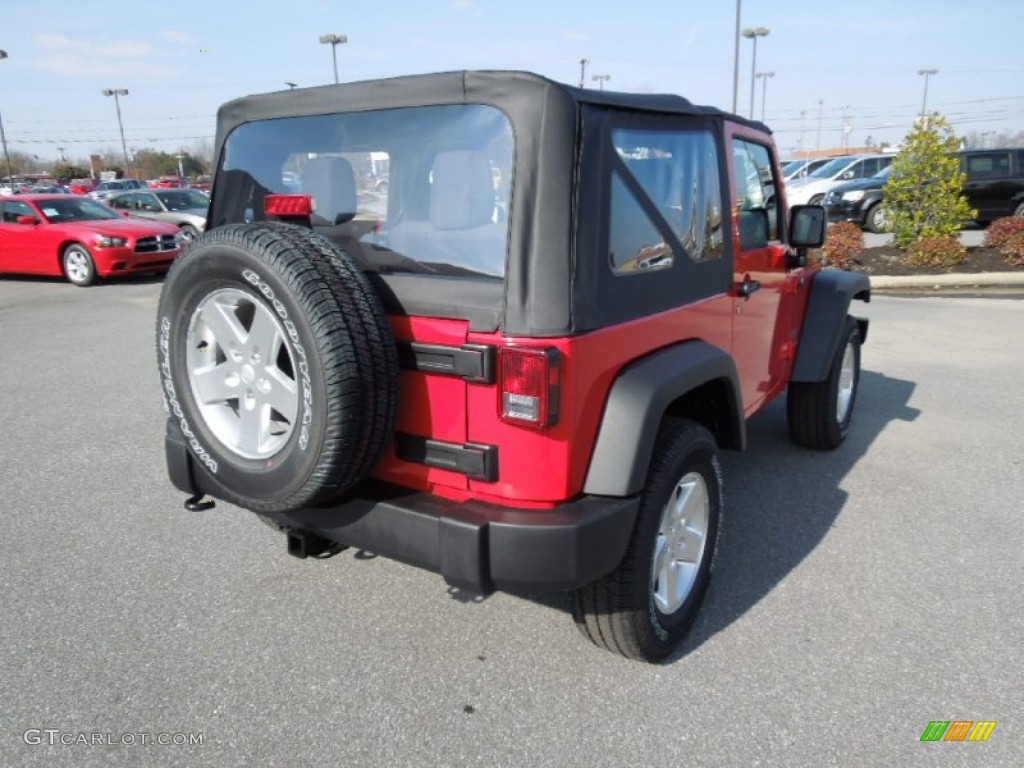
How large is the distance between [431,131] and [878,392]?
190 inches

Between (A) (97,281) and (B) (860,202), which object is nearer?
(A) (97,281)

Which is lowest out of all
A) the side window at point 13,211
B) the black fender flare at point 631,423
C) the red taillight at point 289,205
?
the black fender flare at point 631,423

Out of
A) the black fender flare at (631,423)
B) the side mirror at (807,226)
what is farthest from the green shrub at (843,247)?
the black fender flare at (631,423)

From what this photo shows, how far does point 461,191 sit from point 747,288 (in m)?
1.48

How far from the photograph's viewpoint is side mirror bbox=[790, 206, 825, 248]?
3857mm

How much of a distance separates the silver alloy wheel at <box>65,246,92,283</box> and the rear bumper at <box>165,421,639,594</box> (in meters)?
12.2

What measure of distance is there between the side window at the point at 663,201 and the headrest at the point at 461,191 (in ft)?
1.28

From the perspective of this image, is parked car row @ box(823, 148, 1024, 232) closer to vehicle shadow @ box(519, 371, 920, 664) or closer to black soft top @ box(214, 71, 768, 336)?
vehicle shadow @ box(519, 371, 920, 664)

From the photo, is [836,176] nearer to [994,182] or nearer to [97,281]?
[994,182]

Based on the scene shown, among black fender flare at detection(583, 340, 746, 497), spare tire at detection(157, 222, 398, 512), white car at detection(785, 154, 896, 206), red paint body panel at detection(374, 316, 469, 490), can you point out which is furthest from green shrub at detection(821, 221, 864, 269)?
spare tire at detection(157, 222, 398, 512)

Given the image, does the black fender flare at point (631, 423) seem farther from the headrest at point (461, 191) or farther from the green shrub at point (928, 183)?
the green shrub at point (928, 183)

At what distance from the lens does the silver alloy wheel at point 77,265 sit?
12.4 m

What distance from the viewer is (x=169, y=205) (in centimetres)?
1597

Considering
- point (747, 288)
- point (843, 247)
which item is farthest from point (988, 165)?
point (747, 288)
